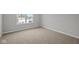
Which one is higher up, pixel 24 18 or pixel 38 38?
pixel 24 18

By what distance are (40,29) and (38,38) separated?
5.1 inches

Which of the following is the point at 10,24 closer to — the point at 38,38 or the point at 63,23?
the point at 38,38

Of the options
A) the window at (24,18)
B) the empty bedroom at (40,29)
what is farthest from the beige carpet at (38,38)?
the window at (24,18)

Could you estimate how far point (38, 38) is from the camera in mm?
1449

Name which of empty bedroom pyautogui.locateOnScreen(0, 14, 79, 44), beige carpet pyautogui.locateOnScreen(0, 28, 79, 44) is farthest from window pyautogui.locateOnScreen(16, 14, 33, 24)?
beige carpet pyautogui.locateOnScreen(0, 28, 79, 44)

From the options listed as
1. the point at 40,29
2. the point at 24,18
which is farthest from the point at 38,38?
the point at 24,18

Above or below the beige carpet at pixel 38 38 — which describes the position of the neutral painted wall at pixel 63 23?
above

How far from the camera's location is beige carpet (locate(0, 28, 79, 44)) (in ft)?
4.63

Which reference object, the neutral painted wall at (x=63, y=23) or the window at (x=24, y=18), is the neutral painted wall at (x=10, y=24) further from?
the neutral painted wall at (x=63, y=23)

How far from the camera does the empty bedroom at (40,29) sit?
139 cm
